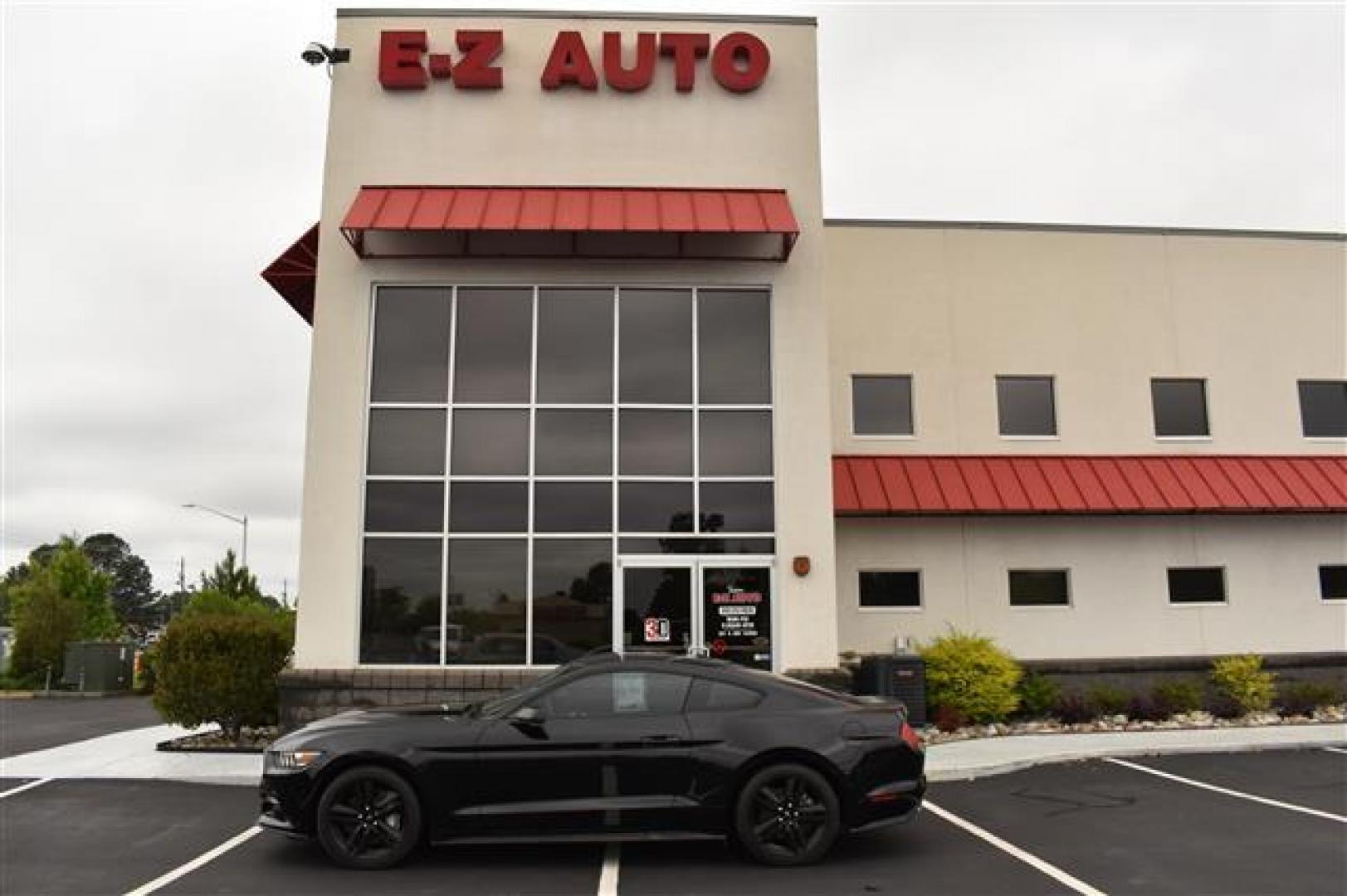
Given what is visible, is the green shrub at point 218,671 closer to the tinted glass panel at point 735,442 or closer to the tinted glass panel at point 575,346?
the tinted glass panel at point 575,346

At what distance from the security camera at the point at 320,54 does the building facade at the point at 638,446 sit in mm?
249

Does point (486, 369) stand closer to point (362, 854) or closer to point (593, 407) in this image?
point (593, 407)

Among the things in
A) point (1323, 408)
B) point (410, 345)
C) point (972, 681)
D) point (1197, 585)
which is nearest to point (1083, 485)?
point (1197, 585)

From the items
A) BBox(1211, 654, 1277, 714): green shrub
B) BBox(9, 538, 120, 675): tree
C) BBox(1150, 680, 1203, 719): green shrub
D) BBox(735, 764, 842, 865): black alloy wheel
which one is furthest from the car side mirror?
BBox(9, 538, 120, 675): tree

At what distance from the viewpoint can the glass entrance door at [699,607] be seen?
1198 centimetres

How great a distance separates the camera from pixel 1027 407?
16469 mm

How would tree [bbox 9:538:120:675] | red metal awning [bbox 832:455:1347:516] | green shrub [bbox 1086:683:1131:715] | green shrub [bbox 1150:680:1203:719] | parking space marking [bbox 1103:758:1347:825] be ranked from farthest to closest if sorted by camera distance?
tree [bbox 9:538:120:675] → red metal awning [bbox 832:455:1347:516] → green shrub [bbox 1150:680:1203:719] → green shrub [bbox 1086:683:1131:715] → parking space marking [bbox 1103:758:1347:825]

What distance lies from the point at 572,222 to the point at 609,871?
7.87 metres

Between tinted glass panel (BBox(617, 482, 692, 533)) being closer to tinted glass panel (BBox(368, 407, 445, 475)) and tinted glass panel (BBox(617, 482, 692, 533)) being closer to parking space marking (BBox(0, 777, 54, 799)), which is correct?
tinted glass panel (BBox(368, 407, 445, 475))

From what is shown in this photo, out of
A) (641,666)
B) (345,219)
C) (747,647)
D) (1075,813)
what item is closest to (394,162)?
(345,219)

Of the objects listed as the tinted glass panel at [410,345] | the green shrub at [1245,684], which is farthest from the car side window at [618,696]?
the green shrub at [1245,684]

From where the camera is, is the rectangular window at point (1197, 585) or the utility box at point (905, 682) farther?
the rectangular window at point (1197, 585)

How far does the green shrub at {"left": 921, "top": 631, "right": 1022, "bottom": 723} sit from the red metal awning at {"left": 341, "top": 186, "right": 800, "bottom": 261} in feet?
19.9

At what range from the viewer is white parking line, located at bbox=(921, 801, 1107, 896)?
250 inches
